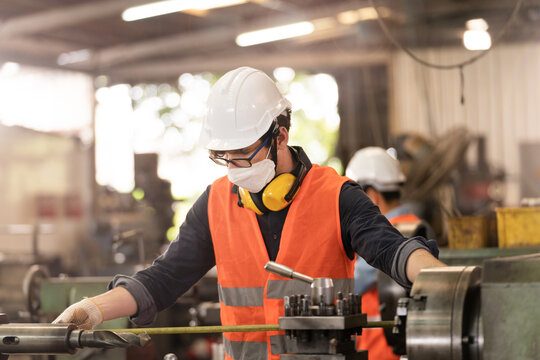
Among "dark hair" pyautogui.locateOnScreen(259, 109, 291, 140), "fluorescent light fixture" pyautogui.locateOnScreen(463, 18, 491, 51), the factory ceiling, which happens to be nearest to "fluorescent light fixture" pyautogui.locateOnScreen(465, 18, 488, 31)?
"fluorescent light fixture" pyautogui.locateOnScreen(463, 18, 491, 51)

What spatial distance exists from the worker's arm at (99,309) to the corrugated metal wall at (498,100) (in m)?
7.37

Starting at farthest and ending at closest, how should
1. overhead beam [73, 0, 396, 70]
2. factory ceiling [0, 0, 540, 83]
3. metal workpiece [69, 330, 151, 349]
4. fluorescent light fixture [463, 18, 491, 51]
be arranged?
1. overhead beam [73, 0, 396, 70]
2. factory ceiling [0, 0, 540, 83]
3. fluorescent light fixture [463, 18, 491, 51]
4. metal workpiece [69, 330, 151, 349]

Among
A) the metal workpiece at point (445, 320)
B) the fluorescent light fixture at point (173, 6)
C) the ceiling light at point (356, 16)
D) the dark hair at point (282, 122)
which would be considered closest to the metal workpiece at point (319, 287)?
the metal workpiece at point (445, 320)

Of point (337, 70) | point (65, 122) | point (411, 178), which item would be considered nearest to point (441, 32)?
point (337, 70)

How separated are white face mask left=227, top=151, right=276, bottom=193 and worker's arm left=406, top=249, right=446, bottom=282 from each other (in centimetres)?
54

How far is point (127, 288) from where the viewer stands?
6.85 feet

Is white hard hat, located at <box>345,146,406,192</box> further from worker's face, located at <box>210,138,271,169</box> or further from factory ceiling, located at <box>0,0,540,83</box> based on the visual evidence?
factory ceiling, located at <box>0,0,540,83</box>

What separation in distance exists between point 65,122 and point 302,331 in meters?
8.89

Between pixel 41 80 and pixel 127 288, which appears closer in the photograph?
pixel 127 288

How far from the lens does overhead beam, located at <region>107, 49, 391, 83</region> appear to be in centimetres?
979

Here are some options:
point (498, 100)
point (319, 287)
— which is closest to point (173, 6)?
point (498, 100)

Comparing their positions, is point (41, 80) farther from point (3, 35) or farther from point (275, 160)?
point (275, 160)

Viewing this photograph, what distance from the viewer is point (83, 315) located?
1974mm

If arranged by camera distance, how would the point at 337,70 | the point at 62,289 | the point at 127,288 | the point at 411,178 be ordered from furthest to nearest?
the point at 337,70, the point at 411,178, the point at 62,289, the point at 127,288
